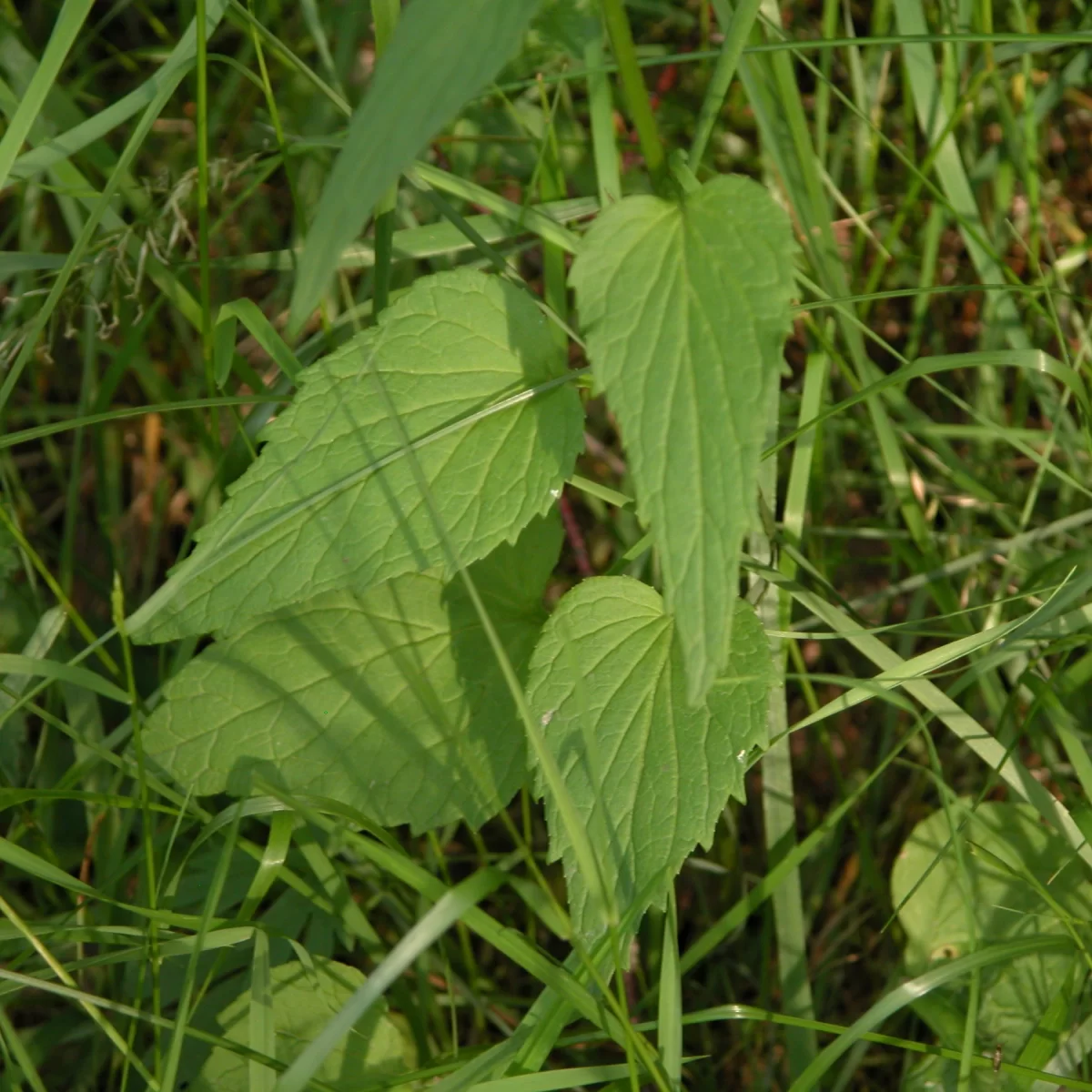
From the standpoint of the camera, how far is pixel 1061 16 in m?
2.41

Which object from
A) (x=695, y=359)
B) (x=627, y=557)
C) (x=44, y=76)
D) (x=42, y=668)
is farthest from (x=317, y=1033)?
(x=44, y=76)

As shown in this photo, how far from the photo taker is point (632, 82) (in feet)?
4.52

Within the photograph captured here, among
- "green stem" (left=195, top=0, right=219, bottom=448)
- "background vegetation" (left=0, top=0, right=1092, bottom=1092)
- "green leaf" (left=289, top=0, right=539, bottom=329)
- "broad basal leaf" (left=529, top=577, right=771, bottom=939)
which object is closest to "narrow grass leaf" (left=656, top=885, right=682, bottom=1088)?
"background vegetation" (left=0, top=0, right=1092, bottom=1092)

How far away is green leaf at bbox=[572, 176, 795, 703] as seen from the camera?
1215 mm

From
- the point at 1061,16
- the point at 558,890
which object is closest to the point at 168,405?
the point at 558,890

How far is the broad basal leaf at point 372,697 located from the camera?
1710 millimetres

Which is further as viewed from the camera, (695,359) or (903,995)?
(903,995)

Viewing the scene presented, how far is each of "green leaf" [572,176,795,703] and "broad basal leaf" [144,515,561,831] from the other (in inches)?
20.5

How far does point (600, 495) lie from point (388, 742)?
0.50m

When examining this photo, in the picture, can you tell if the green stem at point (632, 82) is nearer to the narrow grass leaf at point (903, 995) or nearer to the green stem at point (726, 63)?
the green stem at point (726, 63)

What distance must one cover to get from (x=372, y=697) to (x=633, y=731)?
1.56ft

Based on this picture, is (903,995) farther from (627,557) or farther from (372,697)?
(372,697)

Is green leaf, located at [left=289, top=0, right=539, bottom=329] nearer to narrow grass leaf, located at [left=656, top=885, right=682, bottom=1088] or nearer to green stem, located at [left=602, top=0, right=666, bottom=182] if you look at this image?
green stem, located at [left=602, top=0, right=666, bottom=182]

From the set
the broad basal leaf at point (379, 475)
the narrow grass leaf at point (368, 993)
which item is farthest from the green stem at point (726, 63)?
the narrow grass leaf at point (368, 993)
